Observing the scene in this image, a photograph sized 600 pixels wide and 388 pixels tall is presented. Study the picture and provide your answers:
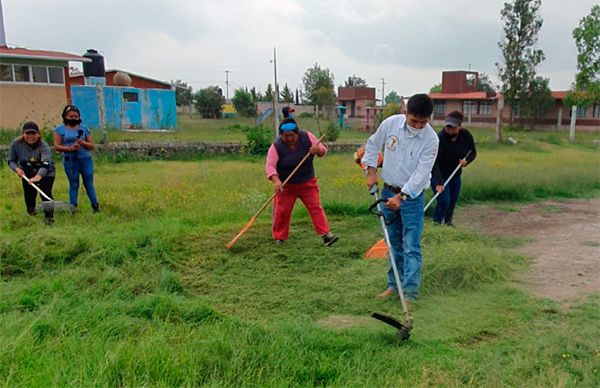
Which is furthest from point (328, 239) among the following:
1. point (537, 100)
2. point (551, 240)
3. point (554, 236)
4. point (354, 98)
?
point (354, 98)

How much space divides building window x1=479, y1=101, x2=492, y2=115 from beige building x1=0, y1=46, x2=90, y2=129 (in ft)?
97.2

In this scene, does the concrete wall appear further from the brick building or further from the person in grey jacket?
the brick building

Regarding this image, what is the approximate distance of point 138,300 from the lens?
349cm

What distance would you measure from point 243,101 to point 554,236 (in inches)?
1222

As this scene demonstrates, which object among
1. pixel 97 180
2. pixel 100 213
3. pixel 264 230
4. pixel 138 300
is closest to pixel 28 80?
pixel 97 180

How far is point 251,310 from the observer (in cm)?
355

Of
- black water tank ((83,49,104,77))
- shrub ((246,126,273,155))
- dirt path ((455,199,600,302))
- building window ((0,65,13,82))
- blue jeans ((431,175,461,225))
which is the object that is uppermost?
black water tank ((83,49,104,77))

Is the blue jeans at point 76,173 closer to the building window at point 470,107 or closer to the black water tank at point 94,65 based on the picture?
the black water tank at point 94,65

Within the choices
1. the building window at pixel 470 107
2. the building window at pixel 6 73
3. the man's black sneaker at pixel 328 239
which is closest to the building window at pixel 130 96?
the building window at pixel 6 73

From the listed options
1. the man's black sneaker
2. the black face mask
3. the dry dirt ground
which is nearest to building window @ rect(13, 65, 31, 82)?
the black face mask

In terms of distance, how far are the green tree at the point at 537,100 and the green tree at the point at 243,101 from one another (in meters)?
17.9

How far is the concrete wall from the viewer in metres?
15.2

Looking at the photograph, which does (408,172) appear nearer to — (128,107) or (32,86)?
(32,86)

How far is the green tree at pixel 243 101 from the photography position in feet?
113
